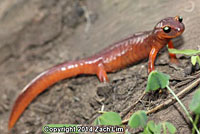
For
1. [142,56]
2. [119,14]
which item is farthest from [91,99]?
[119,14]

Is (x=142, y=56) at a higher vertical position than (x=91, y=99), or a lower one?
higher

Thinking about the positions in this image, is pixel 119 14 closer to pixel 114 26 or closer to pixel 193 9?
pixel 114 26

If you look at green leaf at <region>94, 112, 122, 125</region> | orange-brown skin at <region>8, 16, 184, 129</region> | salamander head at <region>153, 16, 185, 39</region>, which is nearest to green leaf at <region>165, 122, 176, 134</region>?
green leaf at <region>94, 112, 122, 125</region>

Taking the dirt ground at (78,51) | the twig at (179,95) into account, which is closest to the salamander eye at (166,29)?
the dirt ground at (78,51)

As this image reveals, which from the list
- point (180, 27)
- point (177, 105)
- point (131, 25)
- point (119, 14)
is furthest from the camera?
point (119, 14)

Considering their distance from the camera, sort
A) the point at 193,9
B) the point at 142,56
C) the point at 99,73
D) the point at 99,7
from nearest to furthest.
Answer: the point at 193,9 → the point at 142,56 → the point at 99,73 → the point at 99,7

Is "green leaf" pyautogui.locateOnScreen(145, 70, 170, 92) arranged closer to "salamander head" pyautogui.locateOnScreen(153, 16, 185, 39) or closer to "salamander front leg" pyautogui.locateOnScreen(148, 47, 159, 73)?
"salamander front leg" pyautogui.locateOnScreen(148, 47, 159, 73)

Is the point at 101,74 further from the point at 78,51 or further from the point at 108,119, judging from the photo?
the point at 108,119
